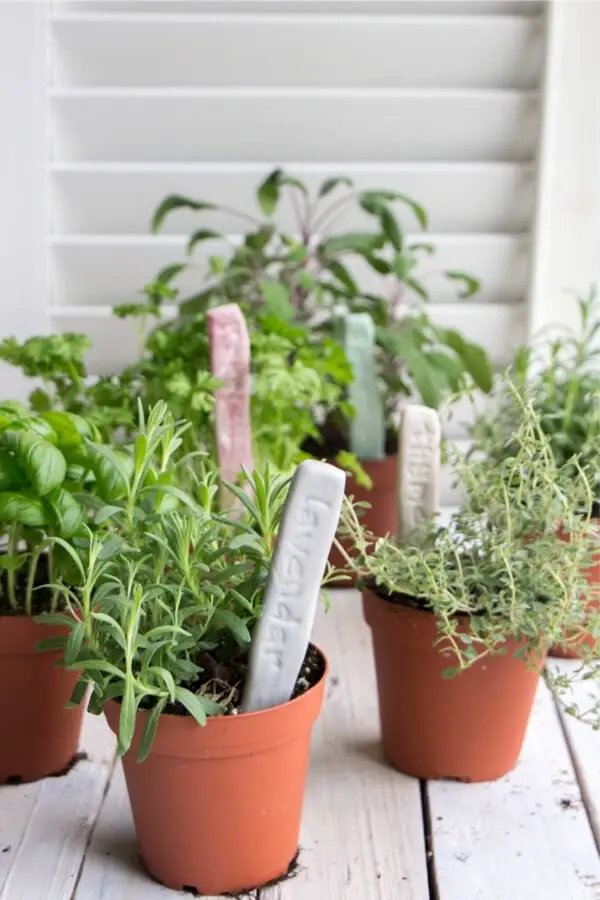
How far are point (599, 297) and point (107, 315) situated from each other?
0.74 metres

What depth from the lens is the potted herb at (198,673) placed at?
2.71 ft

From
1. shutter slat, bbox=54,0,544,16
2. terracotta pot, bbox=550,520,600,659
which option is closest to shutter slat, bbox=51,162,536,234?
shutter slat, bbox=54,0,544,16

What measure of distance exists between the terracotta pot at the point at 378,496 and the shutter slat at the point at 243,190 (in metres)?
0.45

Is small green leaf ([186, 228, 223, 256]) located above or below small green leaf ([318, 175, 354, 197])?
below

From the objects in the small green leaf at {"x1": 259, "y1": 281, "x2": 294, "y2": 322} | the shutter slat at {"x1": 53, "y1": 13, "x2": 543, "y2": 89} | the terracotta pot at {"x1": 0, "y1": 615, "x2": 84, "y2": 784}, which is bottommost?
the terracotta pot at {"x1": 0, "y1": 615, "x2": 84, "y2": 784}

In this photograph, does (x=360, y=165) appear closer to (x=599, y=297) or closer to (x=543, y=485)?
(x=599, y=297)

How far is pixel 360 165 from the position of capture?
5.49ft

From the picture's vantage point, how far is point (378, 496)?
1.48 meters

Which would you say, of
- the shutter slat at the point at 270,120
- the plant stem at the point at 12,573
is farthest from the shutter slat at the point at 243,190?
the plant stem at the point at 12,573

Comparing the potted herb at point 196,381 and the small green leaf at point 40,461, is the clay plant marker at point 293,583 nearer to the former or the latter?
the small green leaf at point 40,461

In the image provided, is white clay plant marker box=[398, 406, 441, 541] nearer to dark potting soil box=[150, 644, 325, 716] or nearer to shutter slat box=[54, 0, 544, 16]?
dark potting soil box=[150, 644, 325, 716]

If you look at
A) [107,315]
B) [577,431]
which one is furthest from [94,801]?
[107,315]

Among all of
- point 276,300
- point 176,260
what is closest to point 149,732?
point 276,300

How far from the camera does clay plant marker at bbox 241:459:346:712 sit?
812mm
